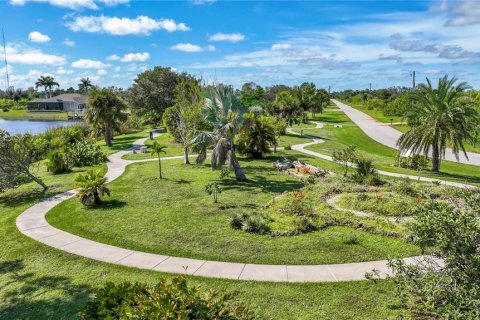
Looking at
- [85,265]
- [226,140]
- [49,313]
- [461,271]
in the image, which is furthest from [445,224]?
[226,140]

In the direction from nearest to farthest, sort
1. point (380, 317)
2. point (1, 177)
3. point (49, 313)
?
point (380, 317) < point (49, 313) < point (1, 177)

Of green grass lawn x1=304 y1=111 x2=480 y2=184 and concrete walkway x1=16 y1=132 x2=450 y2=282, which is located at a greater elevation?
green grass lawn x1=304 y1=111 x2=480 y2=184

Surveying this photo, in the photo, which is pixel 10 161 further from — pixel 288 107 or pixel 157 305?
pixel 288 107

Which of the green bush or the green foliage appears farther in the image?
the green foliage

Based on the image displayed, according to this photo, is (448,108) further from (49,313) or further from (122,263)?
(49,313)

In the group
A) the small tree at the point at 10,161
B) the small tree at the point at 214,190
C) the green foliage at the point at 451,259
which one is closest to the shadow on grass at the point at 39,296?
the green foliage at the point at 451,259

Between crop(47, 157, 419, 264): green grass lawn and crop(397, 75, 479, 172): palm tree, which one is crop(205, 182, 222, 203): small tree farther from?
crop(397, 75, 479, 172): palm tree

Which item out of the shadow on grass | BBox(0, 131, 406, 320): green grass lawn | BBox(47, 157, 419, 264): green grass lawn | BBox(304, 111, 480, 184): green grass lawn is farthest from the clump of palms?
BBox(304, 111, 480, 184): green grass lawn
